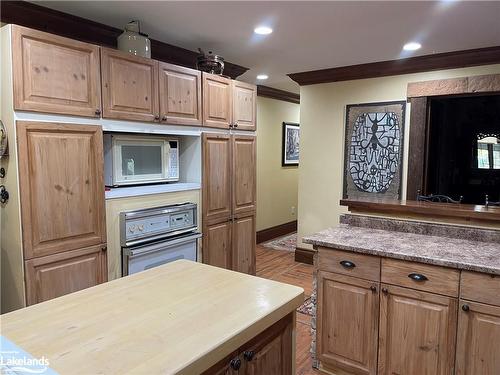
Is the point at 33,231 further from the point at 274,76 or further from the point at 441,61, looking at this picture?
the point at 441,61

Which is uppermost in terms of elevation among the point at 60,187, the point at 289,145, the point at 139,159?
the point at 289,145

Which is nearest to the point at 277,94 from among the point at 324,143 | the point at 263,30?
the point at 324,143

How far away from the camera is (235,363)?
3.54 feet

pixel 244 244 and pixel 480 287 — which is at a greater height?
pixel 480 287

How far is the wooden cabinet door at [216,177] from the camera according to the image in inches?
119

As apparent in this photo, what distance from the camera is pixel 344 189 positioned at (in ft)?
14.0

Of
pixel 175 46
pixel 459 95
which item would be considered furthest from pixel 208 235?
pixel 459 95

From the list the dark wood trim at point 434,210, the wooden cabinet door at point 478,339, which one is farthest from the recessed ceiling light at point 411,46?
the wooden cabinet door at point 478,339

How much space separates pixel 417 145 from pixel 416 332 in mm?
2343

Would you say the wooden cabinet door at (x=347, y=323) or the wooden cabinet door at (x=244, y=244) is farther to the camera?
the wooden cabinet door at (x=244, y=244)

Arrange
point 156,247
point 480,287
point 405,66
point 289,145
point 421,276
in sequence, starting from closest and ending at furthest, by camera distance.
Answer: point 480,287, point 421,276, point 156,247, point 405,66, point 289,145

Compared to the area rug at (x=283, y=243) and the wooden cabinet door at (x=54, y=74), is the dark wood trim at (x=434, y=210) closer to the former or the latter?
the wooden cabinet door at (x=54, y=74)

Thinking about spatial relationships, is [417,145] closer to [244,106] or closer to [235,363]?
[244,106]

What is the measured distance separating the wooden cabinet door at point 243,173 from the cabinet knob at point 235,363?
2.24 meters
